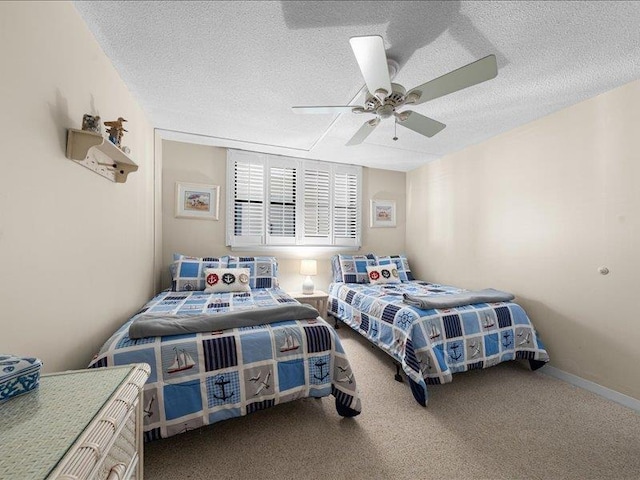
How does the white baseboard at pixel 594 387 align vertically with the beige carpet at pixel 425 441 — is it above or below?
above

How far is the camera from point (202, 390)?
1.37 meters

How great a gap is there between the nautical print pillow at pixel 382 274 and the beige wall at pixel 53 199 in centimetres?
271

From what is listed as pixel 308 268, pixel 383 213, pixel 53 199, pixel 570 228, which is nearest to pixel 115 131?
pixel 53 199

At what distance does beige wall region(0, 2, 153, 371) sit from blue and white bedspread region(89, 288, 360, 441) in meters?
0.26

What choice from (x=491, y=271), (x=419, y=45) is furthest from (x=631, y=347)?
(x=419, y=45)

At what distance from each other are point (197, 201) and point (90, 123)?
1914 millimetres

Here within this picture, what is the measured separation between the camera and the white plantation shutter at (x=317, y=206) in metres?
3.74

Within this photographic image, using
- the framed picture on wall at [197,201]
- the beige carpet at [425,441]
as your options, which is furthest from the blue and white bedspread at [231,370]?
the framed picture on wall at [197,201]

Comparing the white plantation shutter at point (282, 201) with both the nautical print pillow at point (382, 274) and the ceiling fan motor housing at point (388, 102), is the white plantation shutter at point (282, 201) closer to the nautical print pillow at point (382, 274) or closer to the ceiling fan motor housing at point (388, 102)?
the nautical print pillow at point (382, 274)

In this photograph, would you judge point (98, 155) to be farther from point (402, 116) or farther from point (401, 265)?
point (401, 265)

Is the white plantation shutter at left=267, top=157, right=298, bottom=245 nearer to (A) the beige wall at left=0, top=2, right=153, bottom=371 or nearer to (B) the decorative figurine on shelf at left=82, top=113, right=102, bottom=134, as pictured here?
(A) the beige wall at left=0, top=2, right=153, bottom=371

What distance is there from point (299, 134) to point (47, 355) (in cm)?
264

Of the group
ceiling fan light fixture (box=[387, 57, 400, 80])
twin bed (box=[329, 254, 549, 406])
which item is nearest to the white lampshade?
twin bed (box=[329, 254, 549, 406])

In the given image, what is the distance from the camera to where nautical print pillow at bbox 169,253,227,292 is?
2.75m
